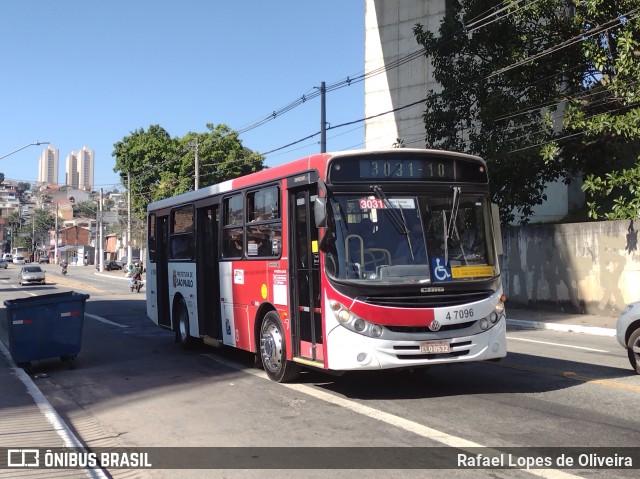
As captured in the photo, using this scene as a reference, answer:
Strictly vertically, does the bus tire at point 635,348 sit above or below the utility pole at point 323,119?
below

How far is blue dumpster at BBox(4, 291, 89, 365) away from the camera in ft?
36.5

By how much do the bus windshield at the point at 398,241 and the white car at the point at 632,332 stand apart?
269cm

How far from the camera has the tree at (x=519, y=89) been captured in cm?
1970

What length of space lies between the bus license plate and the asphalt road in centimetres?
62

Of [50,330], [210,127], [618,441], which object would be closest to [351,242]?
[618,441]

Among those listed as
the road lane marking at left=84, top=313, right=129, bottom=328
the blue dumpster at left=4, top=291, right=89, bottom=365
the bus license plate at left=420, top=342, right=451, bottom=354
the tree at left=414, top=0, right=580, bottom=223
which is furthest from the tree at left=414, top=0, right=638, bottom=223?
the blue dumpster at left=4, top=291, right=89, bottom=365

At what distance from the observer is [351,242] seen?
7.77 metres

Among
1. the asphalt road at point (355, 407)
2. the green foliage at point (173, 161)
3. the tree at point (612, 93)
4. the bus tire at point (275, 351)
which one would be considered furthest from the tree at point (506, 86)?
the green foliage at point (173, 161)

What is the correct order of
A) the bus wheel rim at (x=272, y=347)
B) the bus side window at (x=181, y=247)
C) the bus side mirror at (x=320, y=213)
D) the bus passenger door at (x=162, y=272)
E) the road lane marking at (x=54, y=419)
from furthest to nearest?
the bus passenger door at (x=162, y=272) < the bus side window at (x=181, y=247) < the bus wheel rim at (x=272, y=347) < the bus side mirror at (x=320, y=213) < the road lane marking at (x=54, y=419)

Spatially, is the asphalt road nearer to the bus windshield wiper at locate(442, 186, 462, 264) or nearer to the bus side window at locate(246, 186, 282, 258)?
the bus windshield wiper at locate(442, 186, 462, 264)

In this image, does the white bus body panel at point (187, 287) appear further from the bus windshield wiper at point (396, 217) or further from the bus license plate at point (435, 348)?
the bus license plate at point (435, 348)

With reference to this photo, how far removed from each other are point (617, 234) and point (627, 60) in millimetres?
4952

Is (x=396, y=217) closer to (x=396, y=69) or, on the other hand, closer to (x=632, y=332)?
(x=632, y=332)

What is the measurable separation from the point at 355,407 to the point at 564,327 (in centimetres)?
1165
